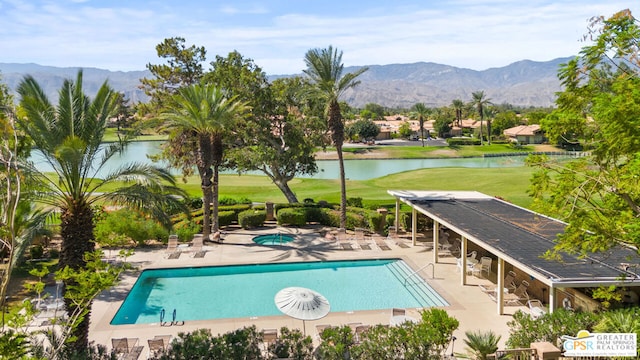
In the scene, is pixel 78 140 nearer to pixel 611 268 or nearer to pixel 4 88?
pixel 611 268

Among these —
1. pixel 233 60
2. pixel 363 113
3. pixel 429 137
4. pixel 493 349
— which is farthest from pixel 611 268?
pixel 363 113

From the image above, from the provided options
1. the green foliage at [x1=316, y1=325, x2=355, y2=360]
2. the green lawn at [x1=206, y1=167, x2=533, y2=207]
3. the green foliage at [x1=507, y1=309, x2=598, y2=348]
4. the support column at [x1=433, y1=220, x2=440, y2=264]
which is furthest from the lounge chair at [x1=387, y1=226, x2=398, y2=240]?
the green foliage at [x1=316, y1=325, x2=355, y2=360]

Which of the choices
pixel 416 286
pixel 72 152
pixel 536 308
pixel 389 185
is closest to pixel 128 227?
pixel 72 152

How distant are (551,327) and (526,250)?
3.85 meters

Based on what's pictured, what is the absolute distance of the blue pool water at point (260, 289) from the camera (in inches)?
626

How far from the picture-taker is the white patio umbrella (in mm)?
12188

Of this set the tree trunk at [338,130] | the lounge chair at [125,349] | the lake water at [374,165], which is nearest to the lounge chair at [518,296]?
the tree trunk at [338,130]

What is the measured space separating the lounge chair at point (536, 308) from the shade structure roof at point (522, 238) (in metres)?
1.58

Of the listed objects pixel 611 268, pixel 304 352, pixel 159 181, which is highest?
pixel 159 181

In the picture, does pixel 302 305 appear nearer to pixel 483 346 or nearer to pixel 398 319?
pixel 398 319

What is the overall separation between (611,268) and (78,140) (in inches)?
545

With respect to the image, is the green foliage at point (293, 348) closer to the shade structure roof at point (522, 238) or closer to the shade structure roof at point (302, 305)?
the shade structure roof at point (302, 305)

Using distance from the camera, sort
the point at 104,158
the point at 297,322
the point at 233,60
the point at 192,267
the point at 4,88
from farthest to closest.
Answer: the point at 233,60
the point at 4,88
the point at 192,267
the point at 297,322
the point at 104,158

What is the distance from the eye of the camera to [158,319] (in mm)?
15055
